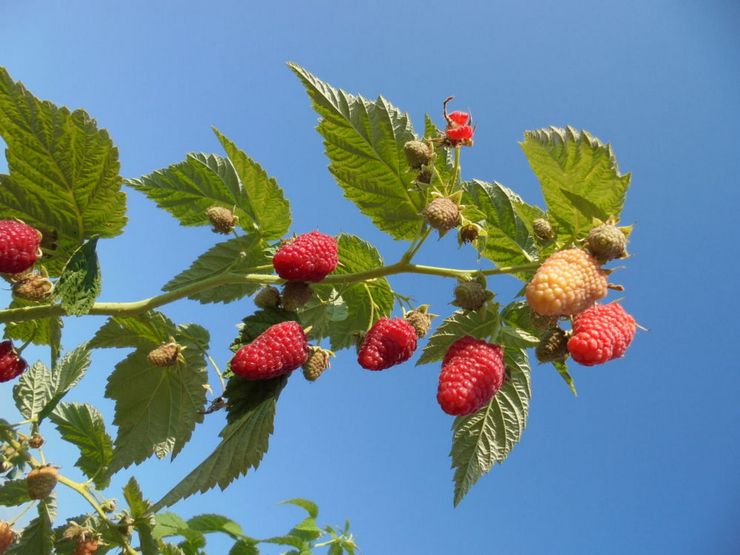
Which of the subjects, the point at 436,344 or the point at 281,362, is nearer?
the point at 281,362

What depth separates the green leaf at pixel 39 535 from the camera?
333 centimetres

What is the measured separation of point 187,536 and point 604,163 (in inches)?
119

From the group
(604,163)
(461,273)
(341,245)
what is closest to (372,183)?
(341,245)

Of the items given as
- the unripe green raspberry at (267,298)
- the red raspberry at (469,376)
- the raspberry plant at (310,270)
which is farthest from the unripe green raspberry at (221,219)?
the red raspberry at (469,376)

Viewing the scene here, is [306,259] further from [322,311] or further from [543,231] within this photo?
[543,231]

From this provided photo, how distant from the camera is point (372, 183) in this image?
2514 mm

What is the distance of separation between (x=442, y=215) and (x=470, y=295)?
31cm

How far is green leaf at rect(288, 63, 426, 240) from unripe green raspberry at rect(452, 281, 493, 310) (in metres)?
0.43

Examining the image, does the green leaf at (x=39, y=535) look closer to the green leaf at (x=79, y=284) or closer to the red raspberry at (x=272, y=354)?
the green leaf at (x=79, y=284)

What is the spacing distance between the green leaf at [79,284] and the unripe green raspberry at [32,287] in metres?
0.09

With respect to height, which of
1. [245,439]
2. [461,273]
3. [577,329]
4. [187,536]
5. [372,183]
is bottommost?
[187,536]

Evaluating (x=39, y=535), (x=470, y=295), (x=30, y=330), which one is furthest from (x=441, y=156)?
(x=39, y=535)

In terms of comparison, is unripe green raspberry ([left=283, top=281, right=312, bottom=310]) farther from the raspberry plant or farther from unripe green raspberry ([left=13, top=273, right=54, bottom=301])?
unripe green raspberry ([left=13, top=273, right=54, bottom=301])

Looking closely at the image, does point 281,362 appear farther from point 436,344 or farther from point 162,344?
point 162,344
